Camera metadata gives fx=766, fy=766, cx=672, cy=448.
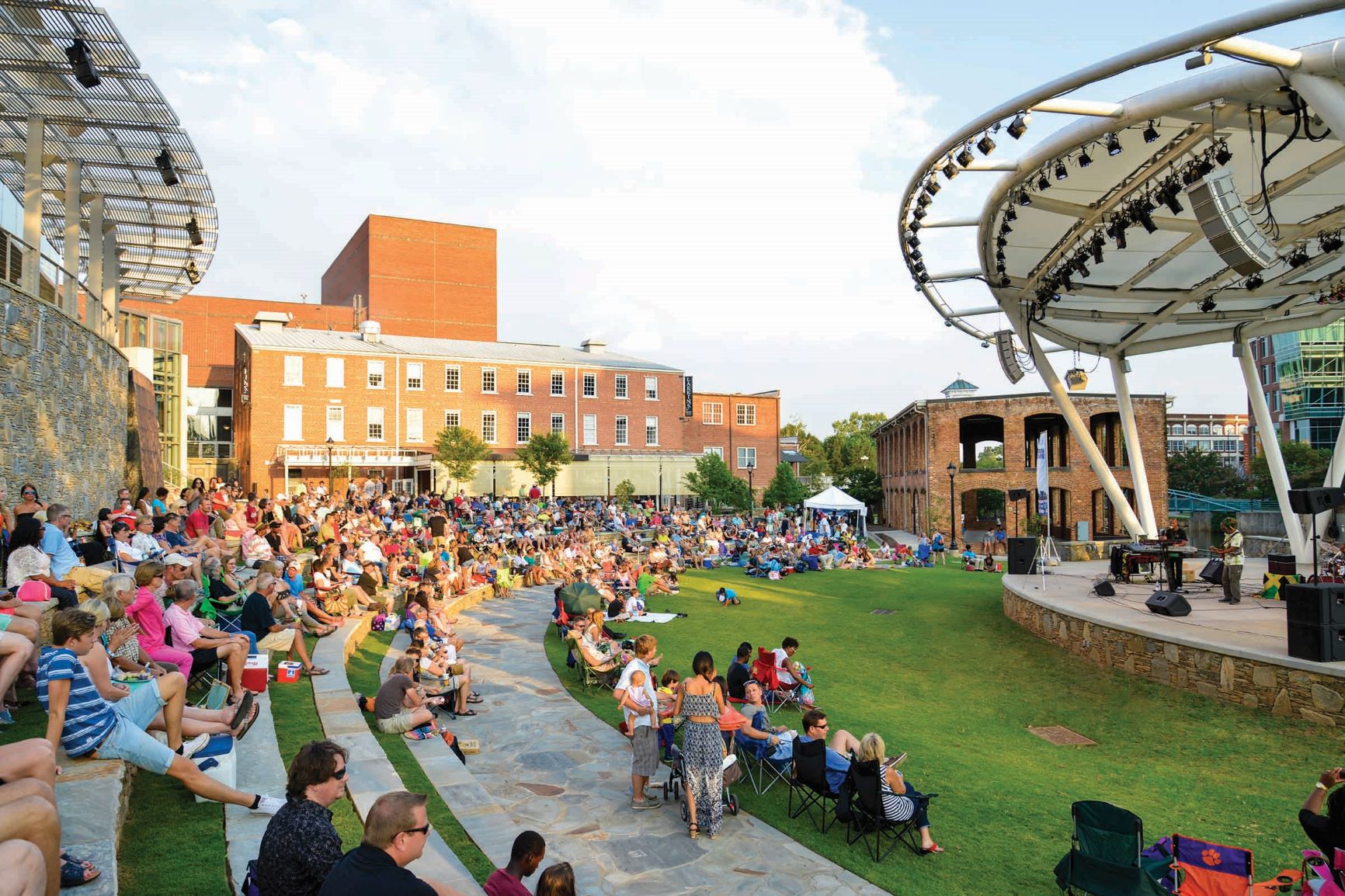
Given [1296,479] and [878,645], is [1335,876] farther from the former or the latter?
[1296,479]

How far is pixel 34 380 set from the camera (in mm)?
12359

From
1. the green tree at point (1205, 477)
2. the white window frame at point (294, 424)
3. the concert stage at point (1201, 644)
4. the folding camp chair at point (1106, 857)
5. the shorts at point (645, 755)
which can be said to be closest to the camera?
the folding camp chair at point (1106, 857)

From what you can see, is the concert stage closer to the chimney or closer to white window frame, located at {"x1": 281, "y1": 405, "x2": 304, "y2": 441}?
white window frame, located at {"x1": 281, "y1": 405, "x2": 304, "y2": 441}

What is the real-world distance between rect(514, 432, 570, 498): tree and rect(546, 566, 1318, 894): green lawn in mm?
26815

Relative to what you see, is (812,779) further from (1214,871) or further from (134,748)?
(134,748)

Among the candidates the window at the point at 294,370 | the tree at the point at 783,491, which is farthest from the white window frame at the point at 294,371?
the tree at the point at 783,491

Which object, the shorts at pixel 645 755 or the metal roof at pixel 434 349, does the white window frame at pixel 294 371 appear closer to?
the metal roof at pixel 434 349

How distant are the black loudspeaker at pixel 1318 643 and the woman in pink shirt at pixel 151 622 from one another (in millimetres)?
12909

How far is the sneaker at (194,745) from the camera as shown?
5.98 metres

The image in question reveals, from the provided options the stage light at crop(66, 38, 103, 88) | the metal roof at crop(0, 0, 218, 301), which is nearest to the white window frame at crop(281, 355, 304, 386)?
the metal roof at crop(0, 0, 218, 301)

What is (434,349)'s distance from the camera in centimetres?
4575

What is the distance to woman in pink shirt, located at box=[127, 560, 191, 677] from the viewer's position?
7.56 metres

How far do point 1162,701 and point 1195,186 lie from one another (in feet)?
23.7

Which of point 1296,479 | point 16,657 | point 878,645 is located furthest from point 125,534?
point 1296,479
